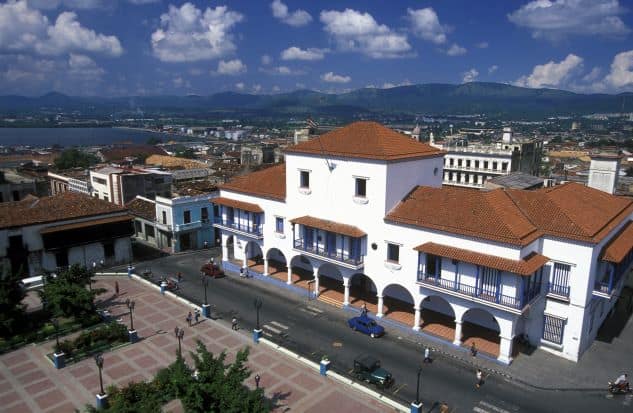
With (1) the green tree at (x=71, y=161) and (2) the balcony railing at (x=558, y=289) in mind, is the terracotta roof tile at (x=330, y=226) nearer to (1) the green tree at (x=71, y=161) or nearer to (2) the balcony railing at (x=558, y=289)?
(2) the balcony railing at (x=558, y=289)

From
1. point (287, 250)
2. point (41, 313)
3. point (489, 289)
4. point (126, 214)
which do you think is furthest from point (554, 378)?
point (126, 214)

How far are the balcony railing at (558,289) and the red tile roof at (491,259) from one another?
2133 mm

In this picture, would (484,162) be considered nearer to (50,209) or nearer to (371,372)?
(371,372)

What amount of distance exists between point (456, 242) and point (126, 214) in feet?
114

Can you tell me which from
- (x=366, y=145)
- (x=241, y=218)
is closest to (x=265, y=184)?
(x=241, y=218)

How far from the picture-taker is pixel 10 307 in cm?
3180

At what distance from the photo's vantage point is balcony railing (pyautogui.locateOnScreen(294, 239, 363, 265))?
35594 mm

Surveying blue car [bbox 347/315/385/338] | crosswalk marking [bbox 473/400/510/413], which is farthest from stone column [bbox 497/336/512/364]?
blue car [bbox 347/315/385/338]

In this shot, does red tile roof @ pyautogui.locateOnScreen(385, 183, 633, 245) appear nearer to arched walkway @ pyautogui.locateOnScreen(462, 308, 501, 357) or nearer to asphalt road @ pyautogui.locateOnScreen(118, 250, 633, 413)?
arched walkway @ pyautogui.locateOnScreen(462, 308, 501, 357)

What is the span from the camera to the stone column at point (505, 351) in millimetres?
29094

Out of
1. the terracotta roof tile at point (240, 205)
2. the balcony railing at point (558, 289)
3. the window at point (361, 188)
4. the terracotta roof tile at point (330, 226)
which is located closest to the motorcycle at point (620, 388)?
the balcony railing at point (558, 289)

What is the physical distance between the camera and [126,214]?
48.9m

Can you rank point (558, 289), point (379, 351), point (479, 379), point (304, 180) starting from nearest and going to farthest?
point (479, 379) < point (558, 289) < point (379, 351) < point (304, 180)

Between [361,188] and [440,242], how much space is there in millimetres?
7641
